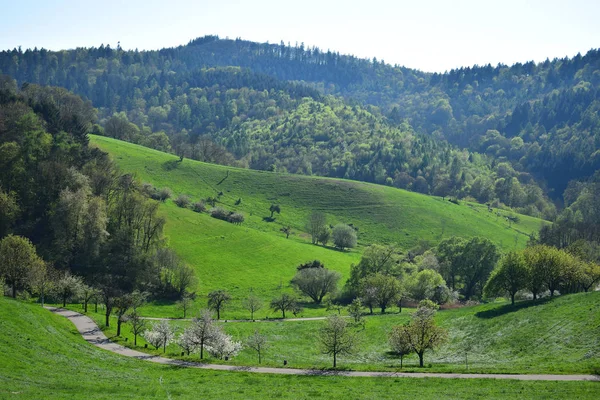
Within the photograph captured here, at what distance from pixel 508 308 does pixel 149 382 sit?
53897 millimetres

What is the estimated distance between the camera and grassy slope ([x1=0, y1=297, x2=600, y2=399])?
4131cm

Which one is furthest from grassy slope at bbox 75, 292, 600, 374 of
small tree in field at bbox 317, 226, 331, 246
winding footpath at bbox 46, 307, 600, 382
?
small tree in field at bbox 317, 226, 331, 246

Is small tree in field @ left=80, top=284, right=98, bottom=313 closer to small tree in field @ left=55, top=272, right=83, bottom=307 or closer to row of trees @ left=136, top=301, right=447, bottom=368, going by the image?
small tree in field @ left=55, top=272, right=83, bottom=307

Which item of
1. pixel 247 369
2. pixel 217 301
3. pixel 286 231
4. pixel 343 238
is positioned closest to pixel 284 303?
pixel 217 301

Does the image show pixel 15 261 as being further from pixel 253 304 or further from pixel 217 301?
pixel 253 304

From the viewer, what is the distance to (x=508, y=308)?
8025 centimetres

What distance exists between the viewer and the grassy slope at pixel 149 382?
4131 cm

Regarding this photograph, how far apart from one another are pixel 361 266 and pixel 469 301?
24.3 meters

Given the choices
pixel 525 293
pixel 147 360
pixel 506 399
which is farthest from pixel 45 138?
pixel 506 399

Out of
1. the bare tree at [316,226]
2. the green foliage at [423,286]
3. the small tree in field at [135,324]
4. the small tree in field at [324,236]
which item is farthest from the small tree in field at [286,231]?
the small tree in field at [135,324]

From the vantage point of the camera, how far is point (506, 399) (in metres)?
41.8

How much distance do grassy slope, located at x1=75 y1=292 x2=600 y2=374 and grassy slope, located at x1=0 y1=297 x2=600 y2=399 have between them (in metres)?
7.40

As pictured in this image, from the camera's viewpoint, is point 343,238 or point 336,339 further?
point 343,238

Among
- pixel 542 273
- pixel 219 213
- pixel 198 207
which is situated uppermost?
pixel 542 273
